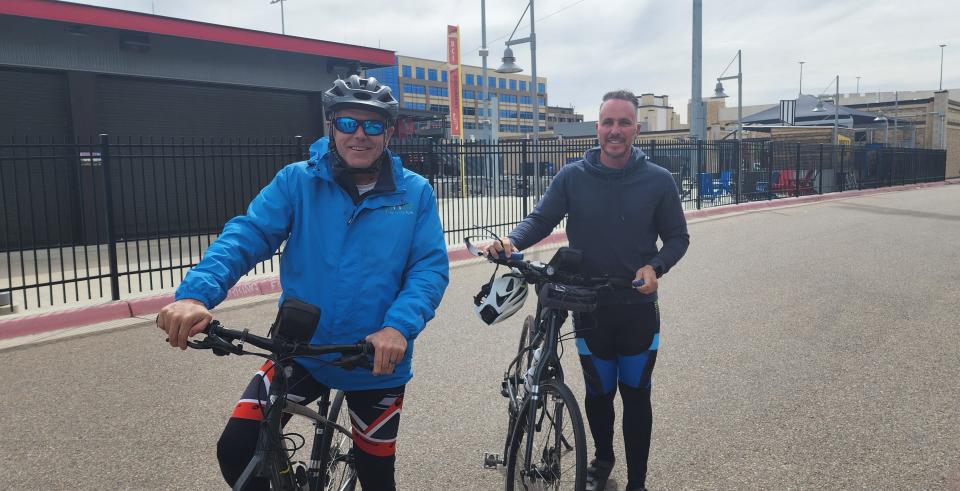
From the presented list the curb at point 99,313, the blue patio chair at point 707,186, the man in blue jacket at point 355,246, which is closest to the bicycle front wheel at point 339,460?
the man in blue jacket at point 355,246

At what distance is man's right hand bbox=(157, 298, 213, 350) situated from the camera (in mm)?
1857

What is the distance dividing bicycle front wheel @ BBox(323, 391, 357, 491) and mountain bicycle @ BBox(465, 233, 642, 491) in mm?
674

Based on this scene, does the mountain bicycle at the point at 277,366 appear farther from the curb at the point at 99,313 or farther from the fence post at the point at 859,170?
the fence post at the point at 859,170

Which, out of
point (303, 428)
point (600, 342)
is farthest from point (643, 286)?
point (303, 428)

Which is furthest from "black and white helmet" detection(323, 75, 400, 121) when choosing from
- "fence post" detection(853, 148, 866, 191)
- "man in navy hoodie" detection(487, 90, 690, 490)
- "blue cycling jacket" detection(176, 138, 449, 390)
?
"fence post" detection(853, 148, 866, 191)

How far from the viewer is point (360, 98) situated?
234 cm

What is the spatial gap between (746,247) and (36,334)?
1046 cm

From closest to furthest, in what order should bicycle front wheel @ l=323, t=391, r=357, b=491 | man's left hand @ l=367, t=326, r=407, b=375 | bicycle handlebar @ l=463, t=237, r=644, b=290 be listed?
1. man's left hand @ l=367, t=326, r=407, b=375
2. bicycle front wheel @ l=323, t=391, r=357, b=491
3. bicycle handlebar @ l=463, t=237, r=644, b=290

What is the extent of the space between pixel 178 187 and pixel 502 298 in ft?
46.7

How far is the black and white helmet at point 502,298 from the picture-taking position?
3074 millimetres

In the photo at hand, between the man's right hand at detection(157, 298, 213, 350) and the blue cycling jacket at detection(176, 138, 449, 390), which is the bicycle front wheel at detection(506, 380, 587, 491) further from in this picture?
the man's right hand at detection(157, 298, 213, 350)

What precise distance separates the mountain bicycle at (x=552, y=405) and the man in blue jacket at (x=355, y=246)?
673 mm

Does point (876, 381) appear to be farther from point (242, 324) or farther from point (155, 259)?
point (155, 259)

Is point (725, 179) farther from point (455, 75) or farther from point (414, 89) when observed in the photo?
point (414, 89)
